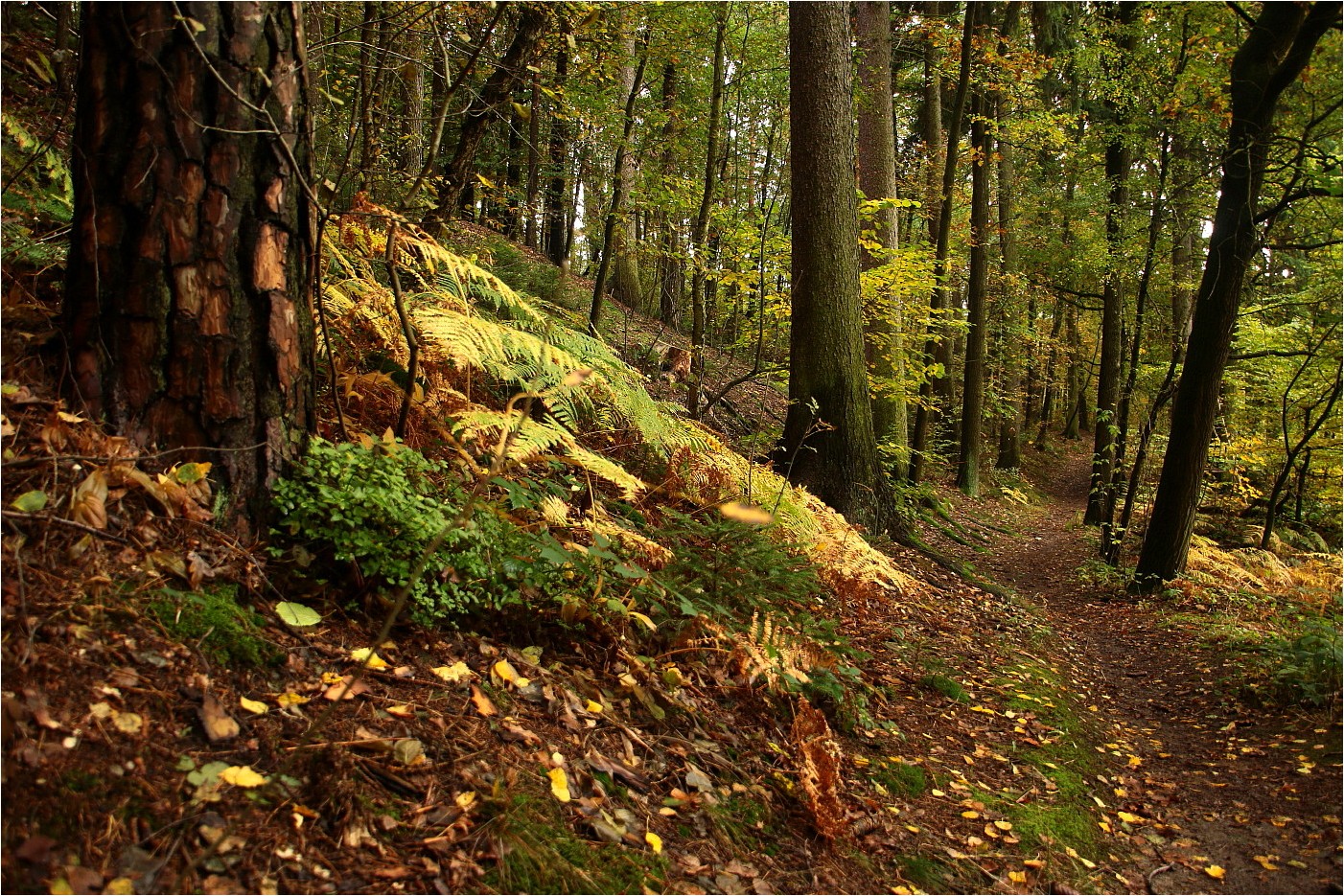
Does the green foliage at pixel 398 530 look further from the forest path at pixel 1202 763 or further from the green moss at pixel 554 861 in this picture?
the forest path at pixel 1202 763

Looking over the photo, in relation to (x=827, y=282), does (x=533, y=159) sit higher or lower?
higher

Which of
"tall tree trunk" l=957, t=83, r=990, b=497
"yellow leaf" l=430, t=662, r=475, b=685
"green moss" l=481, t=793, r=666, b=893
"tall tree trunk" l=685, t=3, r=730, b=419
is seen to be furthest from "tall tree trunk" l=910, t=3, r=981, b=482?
"green moss" l=481, t=793, r=666, b=893

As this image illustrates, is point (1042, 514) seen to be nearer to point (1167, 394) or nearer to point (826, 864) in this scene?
point (1167, 394)

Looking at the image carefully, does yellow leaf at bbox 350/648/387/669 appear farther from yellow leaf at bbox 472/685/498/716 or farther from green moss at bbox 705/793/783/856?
green moss at bbox 705/793/783/856

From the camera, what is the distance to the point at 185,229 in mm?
2398

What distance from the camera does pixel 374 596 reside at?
2.65 m

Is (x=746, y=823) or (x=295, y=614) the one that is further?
(x=746, y=823)

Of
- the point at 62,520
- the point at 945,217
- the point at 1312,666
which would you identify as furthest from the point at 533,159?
the point at 1312,666

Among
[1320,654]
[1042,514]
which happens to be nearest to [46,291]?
[1320,654]

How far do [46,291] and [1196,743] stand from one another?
6081 millimetres

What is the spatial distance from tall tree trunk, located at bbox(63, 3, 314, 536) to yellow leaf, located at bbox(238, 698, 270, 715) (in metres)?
0.66

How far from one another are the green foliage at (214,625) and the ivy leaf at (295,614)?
87 mm

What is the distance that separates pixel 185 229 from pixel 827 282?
5633 mm

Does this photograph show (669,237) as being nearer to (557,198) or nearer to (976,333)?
(557,198)
